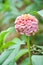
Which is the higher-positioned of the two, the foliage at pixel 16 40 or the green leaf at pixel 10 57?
the foliage at pixel 16 40

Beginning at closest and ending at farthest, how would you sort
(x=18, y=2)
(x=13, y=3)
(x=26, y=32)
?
1. (x=26, y=32)
2. (x=13, y=3)
3. (x=18, y=2)

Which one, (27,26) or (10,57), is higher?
(27,26)

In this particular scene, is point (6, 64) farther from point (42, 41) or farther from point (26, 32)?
point (42, 41)

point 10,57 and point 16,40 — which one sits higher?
point 16,40

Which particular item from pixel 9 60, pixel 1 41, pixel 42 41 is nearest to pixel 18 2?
pixel 42 41

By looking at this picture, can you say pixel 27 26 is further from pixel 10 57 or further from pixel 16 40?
pixel 16 40

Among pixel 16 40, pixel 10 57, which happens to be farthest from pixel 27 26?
pixel 16 40

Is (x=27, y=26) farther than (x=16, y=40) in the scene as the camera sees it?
No

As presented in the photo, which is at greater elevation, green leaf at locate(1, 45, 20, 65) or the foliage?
the foliage

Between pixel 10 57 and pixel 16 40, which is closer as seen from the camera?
pixel 10 57

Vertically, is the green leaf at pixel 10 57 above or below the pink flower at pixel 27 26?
below

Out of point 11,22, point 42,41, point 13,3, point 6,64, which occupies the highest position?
point 13,3
